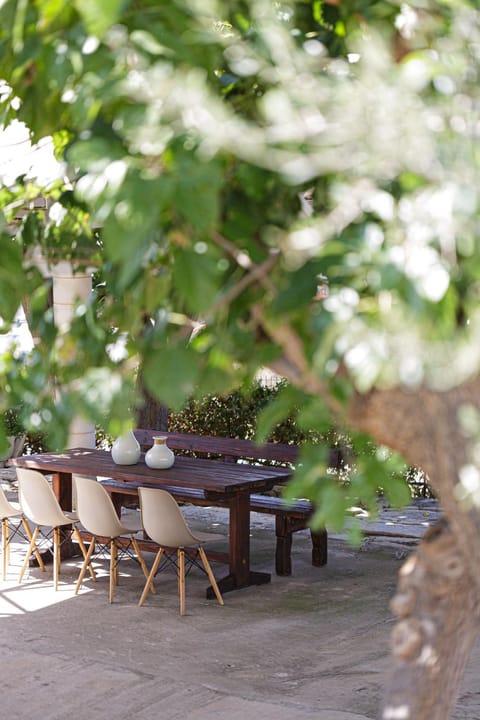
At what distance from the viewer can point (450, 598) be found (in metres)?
1.74

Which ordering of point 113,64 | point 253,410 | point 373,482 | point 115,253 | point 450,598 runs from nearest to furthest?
1. point 115,253
2. point 113,64
3. point 373,482
4. point 450,598
5. point 253,410

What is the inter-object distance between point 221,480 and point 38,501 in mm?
1340

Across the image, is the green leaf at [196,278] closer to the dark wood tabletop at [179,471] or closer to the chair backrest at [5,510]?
the dark wood tabletop at [179,471]

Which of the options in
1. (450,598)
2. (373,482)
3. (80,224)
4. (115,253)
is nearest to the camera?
(115,253)

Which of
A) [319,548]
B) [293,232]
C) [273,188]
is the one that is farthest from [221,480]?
[293,232]

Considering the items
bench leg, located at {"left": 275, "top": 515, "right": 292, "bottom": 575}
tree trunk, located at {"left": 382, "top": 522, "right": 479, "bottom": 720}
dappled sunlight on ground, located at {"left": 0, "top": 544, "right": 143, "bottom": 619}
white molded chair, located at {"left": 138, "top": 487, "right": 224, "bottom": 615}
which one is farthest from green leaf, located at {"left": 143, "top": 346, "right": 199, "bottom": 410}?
bench leg, located at {"left": 275, "top": 515, "right": 292, "bottom": 575}

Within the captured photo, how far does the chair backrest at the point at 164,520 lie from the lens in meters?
6.57

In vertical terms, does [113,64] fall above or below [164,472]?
above

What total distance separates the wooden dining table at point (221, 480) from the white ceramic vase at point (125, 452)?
0.04 m

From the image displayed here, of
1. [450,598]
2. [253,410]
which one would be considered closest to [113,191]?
[450,598]

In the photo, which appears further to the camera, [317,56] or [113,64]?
[317,56]

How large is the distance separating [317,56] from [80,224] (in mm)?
588

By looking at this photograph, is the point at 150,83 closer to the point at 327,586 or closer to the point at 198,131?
the point at 198,131

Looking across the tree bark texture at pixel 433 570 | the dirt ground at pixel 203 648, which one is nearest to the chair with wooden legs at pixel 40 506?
the dirt ground at pixel 203 648
